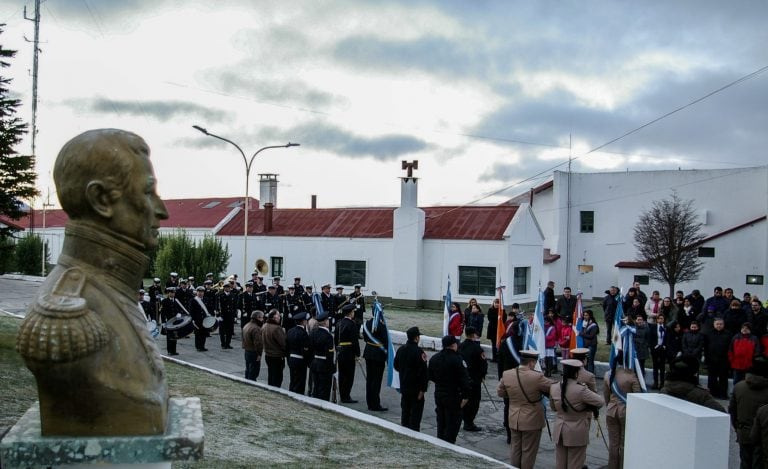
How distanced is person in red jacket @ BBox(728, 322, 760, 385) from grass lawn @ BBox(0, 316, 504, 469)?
8102 mm

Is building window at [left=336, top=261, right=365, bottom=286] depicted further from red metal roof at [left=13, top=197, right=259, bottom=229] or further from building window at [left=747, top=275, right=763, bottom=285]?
building window at [left=747, top=275, right=763, bottom=285]

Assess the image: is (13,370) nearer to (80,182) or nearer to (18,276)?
(80,182)

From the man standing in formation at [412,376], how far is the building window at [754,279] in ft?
95.1

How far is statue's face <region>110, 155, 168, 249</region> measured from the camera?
10.6 feet

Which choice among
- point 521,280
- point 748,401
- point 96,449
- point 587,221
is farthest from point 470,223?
point 96,449

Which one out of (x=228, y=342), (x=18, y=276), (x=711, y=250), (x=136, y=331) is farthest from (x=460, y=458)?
(x=18, y=276)

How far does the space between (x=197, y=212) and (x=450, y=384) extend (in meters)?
38.2

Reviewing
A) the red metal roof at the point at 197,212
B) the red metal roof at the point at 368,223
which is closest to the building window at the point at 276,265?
the red metal roof at the point at 368,223

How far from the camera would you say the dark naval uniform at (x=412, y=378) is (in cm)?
1027

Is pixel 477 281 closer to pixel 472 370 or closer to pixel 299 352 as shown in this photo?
pixel 299 352

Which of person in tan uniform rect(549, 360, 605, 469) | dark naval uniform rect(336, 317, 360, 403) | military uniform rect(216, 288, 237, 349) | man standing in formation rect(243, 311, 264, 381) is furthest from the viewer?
military uniform rect(216, 288, 237, 349)

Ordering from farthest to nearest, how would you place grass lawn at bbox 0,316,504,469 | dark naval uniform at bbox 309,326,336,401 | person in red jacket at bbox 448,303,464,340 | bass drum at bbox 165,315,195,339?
person in red jacket at bbox 448,303,464,340 → bass drum at bbox 165,315,195,339 → dark naval uniform at bbox 309,326,336,401 → grass lawn at bbox 0,316,504,469

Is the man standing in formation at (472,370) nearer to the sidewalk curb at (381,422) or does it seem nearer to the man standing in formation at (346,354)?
the sidewalk curb at (381,422)

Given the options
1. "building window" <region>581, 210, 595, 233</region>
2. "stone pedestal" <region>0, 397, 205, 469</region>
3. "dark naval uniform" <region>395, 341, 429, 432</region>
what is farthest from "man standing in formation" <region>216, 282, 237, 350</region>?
"building window" <region>581, 210, 595, 233</region>
